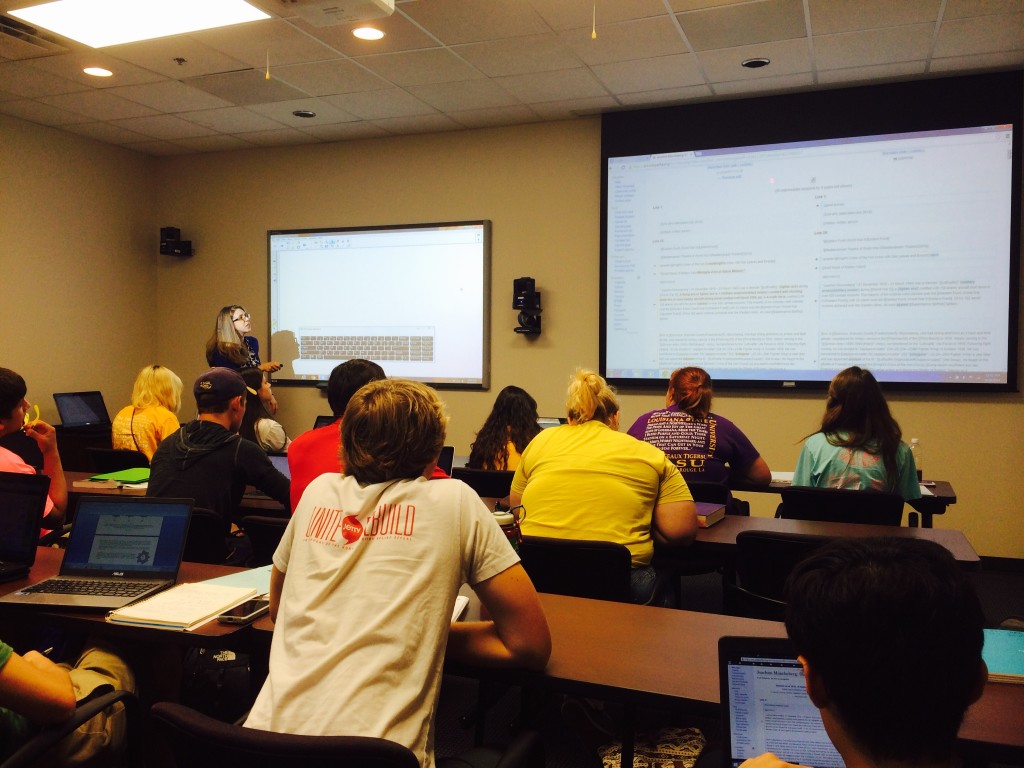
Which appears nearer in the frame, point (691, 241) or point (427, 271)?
point (691, 241)

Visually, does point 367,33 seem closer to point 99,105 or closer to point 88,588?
point 99,105

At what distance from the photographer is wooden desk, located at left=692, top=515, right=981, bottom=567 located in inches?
103

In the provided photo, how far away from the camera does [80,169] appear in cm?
653

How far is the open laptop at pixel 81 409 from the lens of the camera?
6195mm

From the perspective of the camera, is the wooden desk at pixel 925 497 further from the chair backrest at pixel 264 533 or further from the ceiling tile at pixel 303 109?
the ceiling tile at pixel 303 109

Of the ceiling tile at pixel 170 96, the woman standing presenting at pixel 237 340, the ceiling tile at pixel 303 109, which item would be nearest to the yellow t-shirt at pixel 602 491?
the ceiling tile at pixel 303 109

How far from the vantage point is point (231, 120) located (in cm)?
601

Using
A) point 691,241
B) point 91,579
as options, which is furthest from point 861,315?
point 91,579

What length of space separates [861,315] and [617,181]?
1.87m

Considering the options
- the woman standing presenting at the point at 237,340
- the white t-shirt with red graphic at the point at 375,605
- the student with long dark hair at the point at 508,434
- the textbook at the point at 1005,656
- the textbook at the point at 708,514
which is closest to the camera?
the white t-shirt with red graphic at the point at 375,605

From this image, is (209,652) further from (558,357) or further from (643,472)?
(558,357)

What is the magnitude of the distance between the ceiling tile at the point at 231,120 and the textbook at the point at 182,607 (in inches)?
179

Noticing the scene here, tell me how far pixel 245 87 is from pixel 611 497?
4.05m

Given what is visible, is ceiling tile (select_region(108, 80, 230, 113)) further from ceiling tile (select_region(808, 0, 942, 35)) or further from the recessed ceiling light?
ceiling tile (select_region(808, 0, 942, 35))
